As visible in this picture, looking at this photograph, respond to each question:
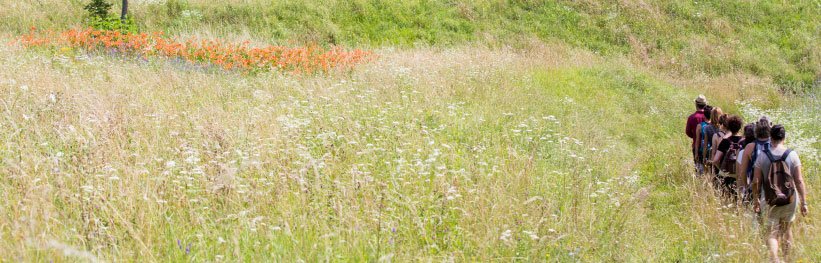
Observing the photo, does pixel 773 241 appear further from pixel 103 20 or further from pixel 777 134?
pixel 103 20

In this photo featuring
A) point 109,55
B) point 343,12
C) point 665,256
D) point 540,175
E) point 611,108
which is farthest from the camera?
point 343,12

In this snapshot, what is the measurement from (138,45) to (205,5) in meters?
11.0

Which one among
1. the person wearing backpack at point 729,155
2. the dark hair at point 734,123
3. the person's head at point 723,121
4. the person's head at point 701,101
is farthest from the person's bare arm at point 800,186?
the person's head at point 701,101

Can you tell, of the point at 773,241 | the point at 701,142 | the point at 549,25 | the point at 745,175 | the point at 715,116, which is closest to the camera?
the point at 773,241

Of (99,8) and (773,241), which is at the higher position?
(773,241)

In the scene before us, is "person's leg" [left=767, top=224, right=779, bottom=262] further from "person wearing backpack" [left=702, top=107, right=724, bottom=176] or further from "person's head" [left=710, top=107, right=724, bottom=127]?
"person's head" [left=710, top=107, right=724, bottom=127]

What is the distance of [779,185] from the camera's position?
6.06 meters

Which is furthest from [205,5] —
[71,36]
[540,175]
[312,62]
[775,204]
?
[775,204]

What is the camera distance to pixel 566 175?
6.25 meters

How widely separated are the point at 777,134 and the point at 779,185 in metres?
0.46

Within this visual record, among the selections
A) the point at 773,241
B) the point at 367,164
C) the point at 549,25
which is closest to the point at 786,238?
the point at 773,241

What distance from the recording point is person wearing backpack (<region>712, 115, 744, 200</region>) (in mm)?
7492

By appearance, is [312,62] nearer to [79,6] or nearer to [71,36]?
[71,36]

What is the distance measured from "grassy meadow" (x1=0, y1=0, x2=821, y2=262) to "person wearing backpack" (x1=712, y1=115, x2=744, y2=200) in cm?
31
